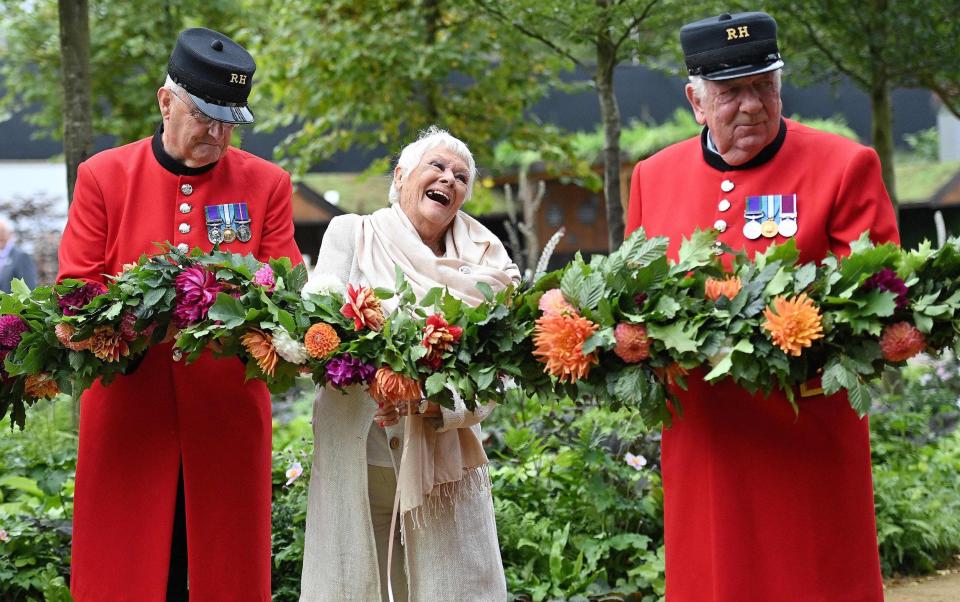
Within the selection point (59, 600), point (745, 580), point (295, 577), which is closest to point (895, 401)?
point (295, 577)

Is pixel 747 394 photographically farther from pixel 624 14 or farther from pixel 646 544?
pixel 624 14

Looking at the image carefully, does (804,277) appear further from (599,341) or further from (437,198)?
(437,198)

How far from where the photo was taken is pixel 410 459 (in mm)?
3539

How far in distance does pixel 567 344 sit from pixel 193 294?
3.62 ft

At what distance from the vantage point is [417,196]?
3.77 metres

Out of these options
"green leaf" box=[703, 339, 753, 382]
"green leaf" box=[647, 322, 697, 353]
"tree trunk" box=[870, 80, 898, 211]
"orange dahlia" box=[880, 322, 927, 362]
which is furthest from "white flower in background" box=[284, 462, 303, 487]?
"tree trunk" box=[870, 80, 898, 211]

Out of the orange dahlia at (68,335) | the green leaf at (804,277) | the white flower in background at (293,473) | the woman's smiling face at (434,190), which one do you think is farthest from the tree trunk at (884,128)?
the orange dahlia at (68,335)

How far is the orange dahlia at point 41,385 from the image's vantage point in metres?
3.71

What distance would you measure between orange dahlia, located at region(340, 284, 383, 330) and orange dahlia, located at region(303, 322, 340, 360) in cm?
7

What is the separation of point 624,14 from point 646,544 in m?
3.19

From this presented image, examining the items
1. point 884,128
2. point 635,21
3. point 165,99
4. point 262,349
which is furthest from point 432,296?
point 884,128

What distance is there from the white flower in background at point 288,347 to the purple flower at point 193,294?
0.79ft

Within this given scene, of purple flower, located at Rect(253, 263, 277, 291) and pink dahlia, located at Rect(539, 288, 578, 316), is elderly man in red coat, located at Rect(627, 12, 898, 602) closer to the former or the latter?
pink dahlia, located at Rect(539, 288, 578, 316)

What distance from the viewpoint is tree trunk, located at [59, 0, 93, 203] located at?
6195mm
